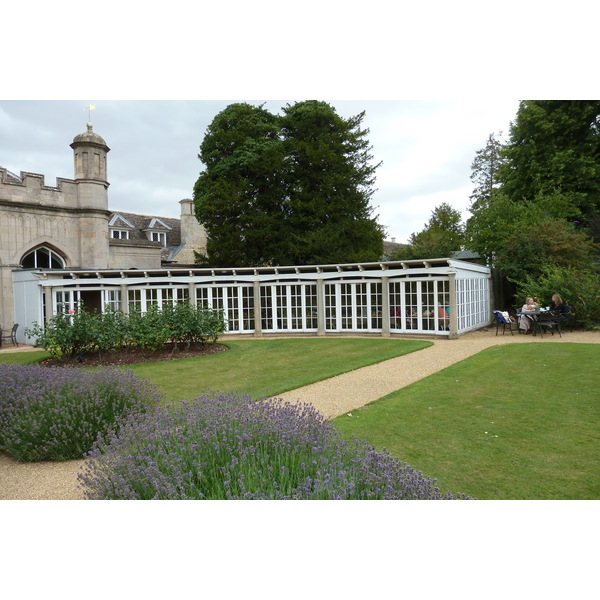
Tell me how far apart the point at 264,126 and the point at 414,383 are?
20589 mm

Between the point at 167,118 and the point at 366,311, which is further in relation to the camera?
the point at 366,311

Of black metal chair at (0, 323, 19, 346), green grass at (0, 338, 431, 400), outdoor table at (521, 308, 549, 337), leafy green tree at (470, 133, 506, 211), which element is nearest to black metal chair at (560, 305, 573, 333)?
outdoor table at (521, 308, 549, 337)

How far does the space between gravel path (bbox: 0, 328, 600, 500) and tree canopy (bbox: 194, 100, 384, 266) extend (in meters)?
10.0

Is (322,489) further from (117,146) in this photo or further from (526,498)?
(117,146)

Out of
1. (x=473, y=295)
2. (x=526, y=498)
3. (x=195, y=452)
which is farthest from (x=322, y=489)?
(x=473, y=295)

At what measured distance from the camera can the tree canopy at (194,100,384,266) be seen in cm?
2406

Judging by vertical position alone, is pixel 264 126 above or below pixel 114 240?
above

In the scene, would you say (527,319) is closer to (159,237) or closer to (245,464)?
(245,464)

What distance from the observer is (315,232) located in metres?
23.4

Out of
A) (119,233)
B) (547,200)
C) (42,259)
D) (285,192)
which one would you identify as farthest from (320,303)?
(119,233)

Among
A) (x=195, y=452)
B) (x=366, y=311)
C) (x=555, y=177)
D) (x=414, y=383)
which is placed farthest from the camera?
(x=555, y=177)

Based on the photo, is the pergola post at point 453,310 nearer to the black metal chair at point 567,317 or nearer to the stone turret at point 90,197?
the black metal chair at point 567,317

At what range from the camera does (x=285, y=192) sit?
1001 inches

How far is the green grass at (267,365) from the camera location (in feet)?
28.5
